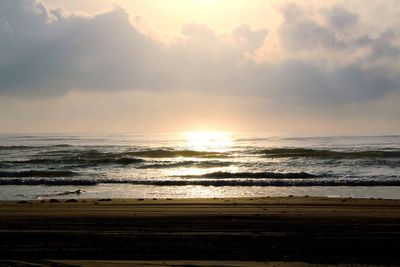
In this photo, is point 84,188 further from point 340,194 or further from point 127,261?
point 127,261

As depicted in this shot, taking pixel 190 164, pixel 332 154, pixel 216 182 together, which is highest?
pixel 332 154

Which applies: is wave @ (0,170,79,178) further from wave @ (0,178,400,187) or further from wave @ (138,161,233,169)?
wave @ (138,161,233,169)

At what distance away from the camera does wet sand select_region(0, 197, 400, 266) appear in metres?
7.79

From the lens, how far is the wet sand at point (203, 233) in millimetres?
7789

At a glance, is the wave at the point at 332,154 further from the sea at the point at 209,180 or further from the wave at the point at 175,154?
the wave at the point at 175,154

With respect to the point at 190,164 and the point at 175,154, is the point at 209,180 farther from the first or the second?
the point at 175,154

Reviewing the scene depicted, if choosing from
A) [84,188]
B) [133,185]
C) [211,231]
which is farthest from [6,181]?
[211,231]

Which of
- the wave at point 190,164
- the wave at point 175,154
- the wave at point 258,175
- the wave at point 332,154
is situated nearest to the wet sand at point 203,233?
the wave at point 258,175

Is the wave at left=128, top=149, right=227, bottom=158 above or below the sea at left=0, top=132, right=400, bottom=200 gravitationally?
above

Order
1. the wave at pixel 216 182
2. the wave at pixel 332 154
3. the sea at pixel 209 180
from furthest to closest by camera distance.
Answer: the wave at pixel 332 154 < the wave at pixel 216 182 < the sea at pixel 209 180

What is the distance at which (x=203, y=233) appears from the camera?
9.70 m

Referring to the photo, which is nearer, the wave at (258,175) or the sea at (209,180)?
the sea at (209,180)

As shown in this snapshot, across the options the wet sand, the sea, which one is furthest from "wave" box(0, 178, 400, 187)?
the wet sand

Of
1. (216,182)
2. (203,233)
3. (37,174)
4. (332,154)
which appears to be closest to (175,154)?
(332,154)
